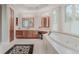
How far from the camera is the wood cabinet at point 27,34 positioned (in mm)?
2264

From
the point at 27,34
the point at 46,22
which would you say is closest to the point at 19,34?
the point at 27,34

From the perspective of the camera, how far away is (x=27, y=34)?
234 cm

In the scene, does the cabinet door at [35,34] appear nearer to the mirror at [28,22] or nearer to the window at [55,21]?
the mirror at [28,22]

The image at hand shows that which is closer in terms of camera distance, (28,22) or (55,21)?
(55,21)

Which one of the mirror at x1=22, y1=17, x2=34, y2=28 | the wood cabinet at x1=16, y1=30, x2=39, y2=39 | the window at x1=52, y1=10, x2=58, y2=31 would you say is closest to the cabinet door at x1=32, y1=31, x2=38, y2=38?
the wood cabinet at x1=16, y1=30, x2=39, y2=39

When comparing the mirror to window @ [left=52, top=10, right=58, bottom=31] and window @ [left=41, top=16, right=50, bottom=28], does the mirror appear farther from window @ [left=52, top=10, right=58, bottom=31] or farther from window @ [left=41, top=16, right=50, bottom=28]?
window @ [left=52, top=10, right=58, bottom=31]

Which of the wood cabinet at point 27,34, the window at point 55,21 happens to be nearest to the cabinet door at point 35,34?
the wood cabinet at point 27,34

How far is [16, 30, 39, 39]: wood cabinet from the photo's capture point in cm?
226

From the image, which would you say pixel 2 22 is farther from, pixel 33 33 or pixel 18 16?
pixel 33 33

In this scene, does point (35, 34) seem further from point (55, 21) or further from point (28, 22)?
point (55, 21)
